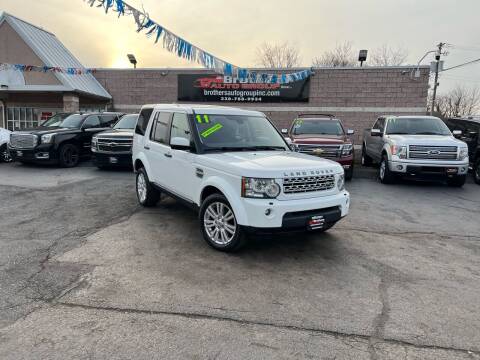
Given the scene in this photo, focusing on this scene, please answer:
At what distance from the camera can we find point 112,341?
2.95m

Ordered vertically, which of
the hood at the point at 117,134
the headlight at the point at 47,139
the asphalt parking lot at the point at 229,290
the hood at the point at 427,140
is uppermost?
the hood at the point at 427,140

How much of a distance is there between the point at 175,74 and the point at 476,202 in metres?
14.0

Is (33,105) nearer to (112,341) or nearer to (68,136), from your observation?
(68,136)

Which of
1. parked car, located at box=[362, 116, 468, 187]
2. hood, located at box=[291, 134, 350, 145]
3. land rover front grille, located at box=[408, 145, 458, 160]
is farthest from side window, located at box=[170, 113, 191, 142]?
land rover front grille, located at box=[408, 145, 458, 160]

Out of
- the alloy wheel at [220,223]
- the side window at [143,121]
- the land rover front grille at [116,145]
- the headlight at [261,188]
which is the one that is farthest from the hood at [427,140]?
the land rover front grille at [116,145]

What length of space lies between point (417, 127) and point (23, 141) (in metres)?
11.9

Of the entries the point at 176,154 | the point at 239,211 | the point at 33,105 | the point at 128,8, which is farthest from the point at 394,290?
the point at 33,105

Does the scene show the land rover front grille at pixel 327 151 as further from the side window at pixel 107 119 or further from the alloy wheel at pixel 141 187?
the side window at pixel 107 119

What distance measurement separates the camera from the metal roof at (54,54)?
51.8 ft

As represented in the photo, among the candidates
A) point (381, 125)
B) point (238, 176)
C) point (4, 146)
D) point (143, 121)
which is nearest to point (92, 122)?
point (4, 146)

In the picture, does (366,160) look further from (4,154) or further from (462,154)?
(4,154)

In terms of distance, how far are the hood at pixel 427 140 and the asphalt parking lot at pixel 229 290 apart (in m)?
3.10

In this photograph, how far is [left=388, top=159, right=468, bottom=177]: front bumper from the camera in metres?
9.30

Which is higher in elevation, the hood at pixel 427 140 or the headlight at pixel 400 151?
the hood at pixel 427 140
